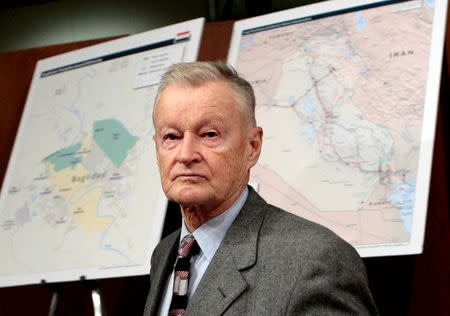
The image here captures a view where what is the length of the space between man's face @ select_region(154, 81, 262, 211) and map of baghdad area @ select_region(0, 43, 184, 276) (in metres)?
0.96

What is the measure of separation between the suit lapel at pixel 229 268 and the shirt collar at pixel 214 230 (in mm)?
41

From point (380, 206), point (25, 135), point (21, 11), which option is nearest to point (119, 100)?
point (25, 135)

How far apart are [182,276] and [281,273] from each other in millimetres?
327

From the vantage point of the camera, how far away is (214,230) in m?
1.88

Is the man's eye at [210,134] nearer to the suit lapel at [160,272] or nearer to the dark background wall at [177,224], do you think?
the suit lapel at [160,272]

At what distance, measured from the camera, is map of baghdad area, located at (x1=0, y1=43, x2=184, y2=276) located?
2.93 m

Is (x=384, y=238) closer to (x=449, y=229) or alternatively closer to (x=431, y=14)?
(x=449, y=229)

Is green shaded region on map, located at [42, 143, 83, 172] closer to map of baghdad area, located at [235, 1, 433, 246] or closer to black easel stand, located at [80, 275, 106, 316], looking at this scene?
black easel stand, located at [80, 275, 106, 316]

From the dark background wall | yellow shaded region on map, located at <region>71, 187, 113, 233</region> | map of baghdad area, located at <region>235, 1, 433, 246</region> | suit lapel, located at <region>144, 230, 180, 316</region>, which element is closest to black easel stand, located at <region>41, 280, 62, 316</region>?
the dark background wall

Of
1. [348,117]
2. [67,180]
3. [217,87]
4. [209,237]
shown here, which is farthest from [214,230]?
[67,180]

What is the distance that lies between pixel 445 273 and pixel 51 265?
1.65 metres

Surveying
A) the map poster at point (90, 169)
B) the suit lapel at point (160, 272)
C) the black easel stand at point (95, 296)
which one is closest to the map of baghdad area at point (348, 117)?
the map poster at point (90, 169)

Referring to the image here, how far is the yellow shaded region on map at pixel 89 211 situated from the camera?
3.00 meters

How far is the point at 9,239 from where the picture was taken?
3.19 metres
